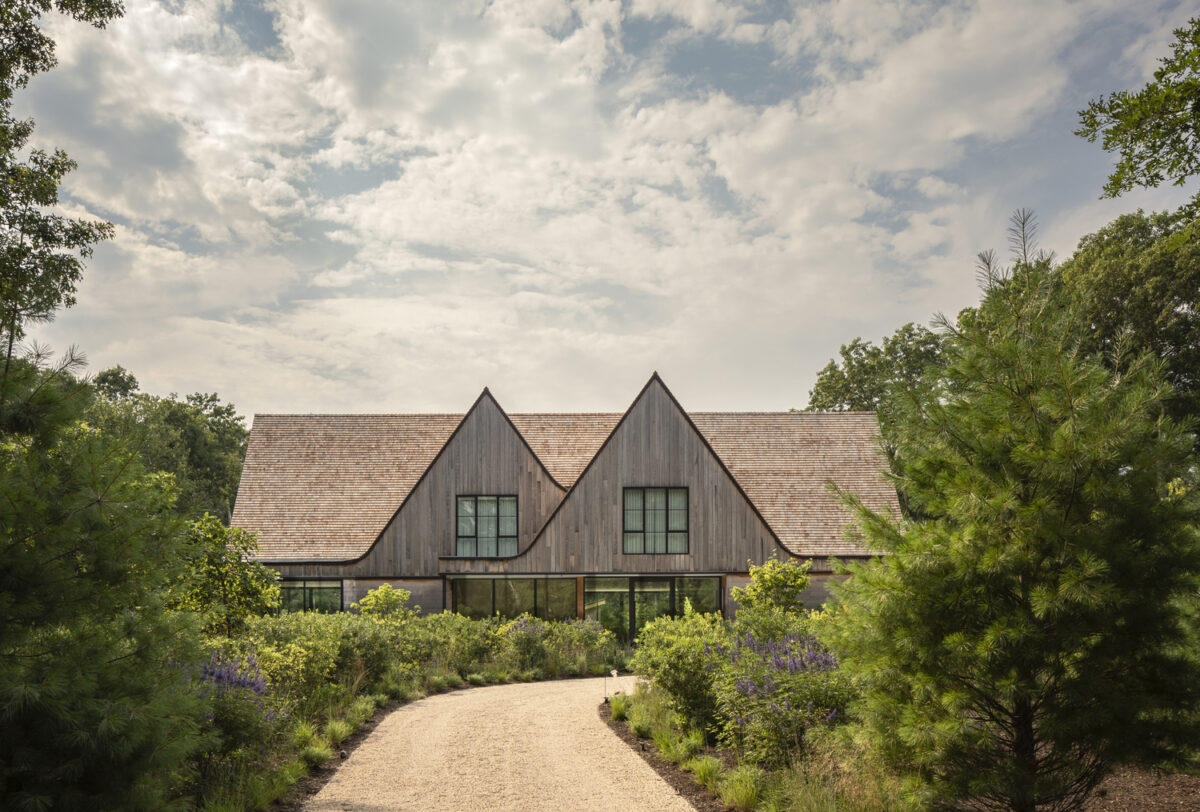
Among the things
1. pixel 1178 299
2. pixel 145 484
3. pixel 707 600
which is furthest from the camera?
pixel 1178 299

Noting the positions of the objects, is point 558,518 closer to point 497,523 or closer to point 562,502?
point 562,502

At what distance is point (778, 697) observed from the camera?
9367 mm

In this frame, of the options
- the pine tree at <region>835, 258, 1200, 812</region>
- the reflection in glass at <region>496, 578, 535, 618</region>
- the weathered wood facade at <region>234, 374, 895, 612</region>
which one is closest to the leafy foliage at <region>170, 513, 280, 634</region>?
the pine tree at <region>835, 258, 1200, 812</region>

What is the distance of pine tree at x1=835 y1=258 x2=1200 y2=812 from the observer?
5992 millimetres

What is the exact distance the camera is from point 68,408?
5.95 metres

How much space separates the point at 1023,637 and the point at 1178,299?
3509 cm

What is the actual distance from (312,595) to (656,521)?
12283 millimetres

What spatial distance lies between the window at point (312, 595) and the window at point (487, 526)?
4435mm

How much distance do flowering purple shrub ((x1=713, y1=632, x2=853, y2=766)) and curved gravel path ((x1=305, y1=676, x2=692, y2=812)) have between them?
114cm

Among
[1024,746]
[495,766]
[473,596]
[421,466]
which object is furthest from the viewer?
[421,466]

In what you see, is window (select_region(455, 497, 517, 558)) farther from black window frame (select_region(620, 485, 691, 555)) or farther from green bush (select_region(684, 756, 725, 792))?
green bush (select_region(684, 756, 725, 792))

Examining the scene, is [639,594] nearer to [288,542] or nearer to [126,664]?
[288,542]

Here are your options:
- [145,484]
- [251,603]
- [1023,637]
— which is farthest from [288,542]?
[1023,637]

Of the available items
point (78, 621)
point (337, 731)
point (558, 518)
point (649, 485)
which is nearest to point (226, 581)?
point (337, 731)
